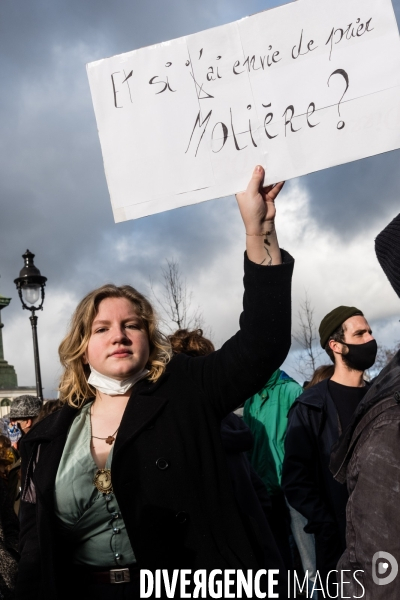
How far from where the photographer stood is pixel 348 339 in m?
4.89

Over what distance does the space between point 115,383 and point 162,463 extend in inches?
17.4

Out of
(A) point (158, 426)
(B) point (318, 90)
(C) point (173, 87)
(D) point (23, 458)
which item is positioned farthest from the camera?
→ (D) point (23, 458)

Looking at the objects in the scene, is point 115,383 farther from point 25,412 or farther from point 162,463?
point 25,412

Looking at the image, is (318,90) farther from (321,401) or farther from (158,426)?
(321,401)

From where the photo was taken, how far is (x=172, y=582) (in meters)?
2.50

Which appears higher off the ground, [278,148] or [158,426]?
[278,148]

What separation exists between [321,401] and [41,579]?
2436mm

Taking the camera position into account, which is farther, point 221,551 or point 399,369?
point 221,551

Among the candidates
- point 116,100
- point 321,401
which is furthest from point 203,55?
point 321,401

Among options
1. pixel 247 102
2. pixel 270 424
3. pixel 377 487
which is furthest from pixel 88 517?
pixel 270 424

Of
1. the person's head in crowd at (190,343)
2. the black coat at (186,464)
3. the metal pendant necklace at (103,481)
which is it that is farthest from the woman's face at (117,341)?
the person's head in crowd at (190,343)

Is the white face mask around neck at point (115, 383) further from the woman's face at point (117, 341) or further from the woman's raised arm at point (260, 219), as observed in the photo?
the woman's raised arm at point (260, 219)

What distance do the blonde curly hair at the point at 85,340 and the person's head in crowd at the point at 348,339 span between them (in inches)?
82.4

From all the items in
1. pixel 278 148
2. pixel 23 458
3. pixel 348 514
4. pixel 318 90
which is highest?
pixel 318 90
